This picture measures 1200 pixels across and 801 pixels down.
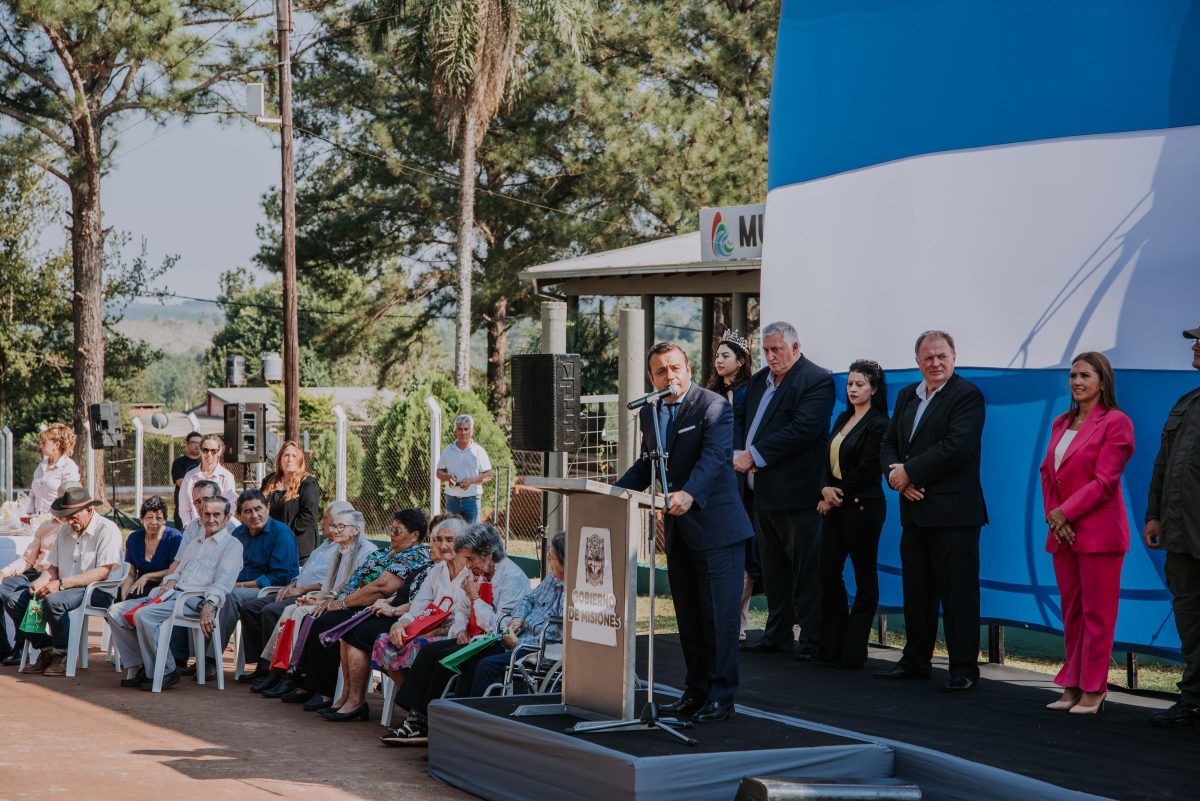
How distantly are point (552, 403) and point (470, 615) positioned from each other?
11.0 feet

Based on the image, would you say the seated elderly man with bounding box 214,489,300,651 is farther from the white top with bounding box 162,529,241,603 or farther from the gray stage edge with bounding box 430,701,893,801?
the gray stage edge with bounding box 430,701,893,801

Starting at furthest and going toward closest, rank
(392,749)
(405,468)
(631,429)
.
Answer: (405,468) → (631,429) → (392,749)

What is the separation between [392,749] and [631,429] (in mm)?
7124

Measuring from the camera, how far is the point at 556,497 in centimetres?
1235

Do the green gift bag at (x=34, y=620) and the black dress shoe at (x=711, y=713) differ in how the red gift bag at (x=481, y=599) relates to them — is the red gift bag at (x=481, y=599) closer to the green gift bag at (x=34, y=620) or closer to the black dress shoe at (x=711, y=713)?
the black dress shoe at (x=711, y=713)

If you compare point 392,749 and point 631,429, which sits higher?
point 631,429

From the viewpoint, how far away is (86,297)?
975 inches

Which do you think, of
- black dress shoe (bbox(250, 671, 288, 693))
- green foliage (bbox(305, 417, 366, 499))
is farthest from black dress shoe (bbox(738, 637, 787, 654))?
green foliage (bbox(305, 417, 366, 499))

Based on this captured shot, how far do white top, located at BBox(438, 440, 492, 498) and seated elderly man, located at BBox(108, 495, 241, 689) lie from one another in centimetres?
384

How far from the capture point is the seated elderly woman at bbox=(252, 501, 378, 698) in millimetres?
8227

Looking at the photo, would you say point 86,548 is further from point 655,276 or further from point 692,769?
point 655,276

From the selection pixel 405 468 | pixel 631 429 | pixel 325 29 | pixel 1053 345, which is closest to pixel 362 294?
pixel 325 29

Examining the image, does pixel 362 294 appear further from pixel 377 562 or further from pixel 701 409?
pixel 701 409

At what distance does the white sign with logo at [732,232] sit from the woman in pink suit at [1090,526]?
7159mm
